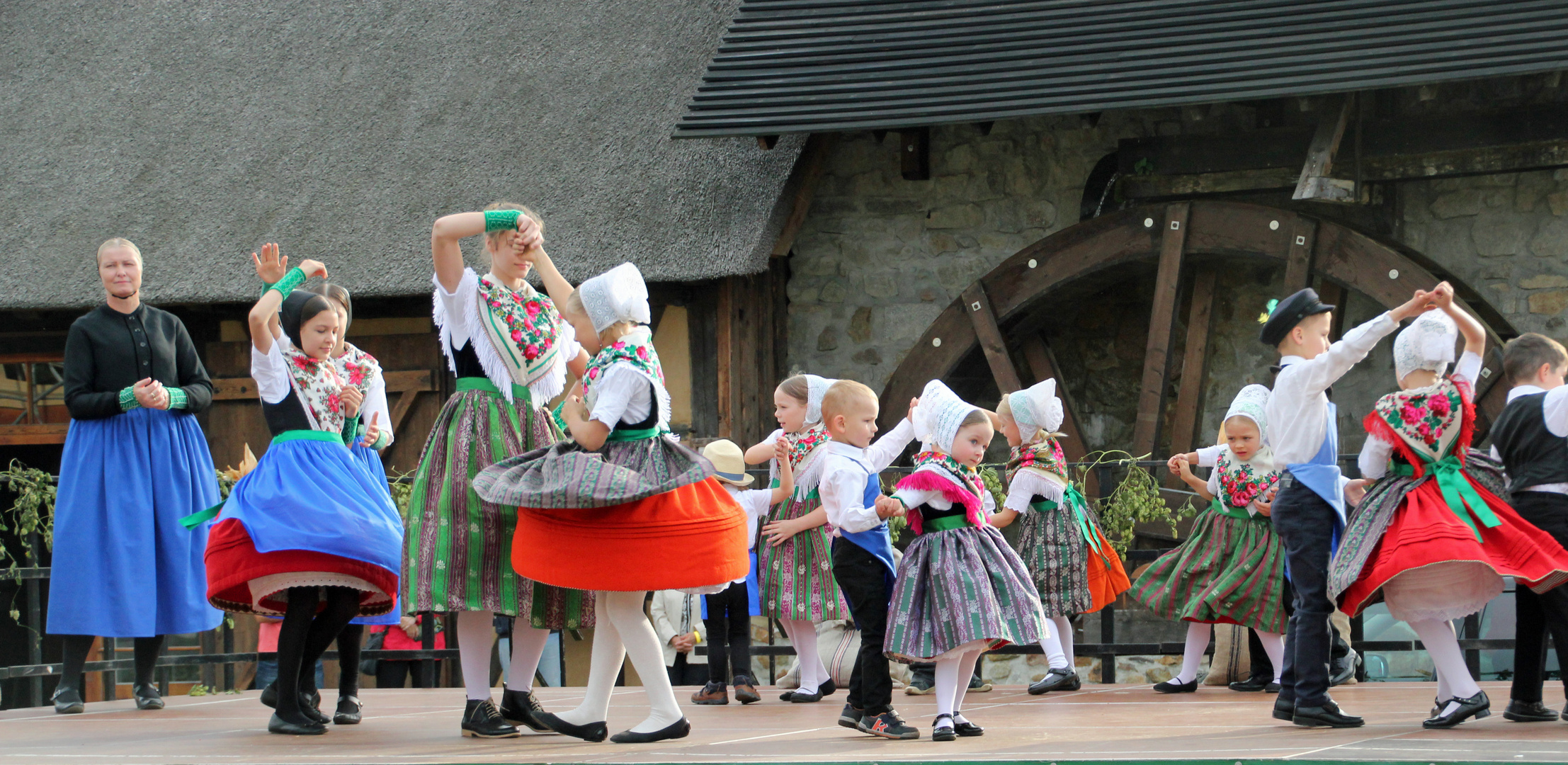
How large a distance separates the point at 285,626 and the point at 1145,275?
21.7ft

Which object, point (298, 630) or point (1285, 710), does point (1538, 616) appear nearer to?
point (1285, 710)

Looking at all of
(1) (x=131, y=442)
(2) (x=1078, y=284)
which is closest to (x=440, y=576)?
(1) (x=131, y=442)

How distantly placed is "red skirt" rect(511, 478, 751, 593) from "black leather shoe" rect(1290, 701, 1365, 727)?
1573 mm

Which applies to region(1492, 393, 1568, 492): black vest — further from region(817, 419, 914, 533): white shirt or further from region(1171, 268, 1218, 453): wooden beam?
region(1171, 268, 1218, 453): wooden beam

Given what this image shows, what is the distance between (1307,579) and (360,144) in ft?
25.9

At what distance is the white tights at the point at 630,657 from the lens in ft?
13.0

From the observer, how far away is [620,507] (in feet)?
12.8

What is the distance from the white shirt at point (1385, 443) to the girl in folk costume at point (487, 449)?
213 cm

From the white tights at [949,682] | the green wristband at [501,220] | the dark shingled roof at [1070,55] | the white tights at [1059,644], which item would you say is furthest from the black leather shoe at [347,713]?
the dark shingled roof at [1070,55]

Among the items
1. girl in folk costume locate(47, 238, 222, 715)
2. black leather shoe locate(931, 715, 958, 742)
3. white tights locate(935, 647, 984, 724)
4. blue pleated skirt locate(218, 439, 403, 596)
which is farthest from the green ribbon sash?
girl in folk costume locate(47, 238, 222, 715)

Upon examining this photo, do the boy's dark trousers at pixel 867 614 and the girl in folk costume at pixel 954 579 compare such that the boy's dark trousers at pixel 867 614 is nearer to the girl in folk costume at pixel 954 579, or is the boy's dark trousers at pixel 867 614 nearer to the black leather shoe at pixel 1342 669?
the girl in folk costume at pixel 954 579

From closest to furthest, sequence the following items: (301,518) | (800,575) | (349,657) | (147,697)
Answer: (301,518)
(349,657)
(147,697)
(800,575)

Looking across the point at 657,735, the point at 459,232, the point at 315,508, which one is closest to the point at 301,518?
the point at 315,508

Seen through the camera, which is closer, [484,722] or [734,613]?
[484,722]
